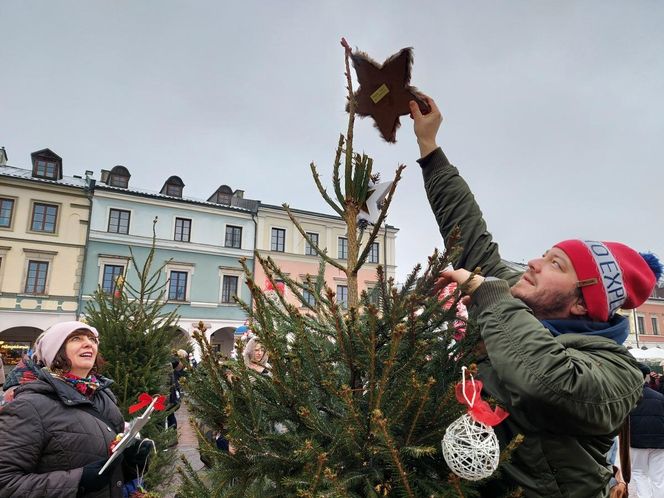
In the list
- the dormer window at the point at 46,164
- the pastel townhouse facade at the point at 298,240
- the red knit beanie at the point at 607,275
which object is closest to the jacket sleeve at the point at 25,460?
the red knit beanie at the point at 607,275

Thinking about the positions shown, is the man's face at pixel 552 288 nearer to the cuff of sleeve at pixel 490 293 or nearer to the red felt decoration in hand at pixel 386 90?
the cuff of sleeve at pixel 490 293

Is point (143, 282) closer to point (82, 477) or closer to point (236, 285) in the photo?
point (82, 477)

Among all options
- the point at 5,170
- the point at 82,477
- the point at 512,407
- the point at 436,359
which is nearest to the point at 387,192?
the point at 436,359

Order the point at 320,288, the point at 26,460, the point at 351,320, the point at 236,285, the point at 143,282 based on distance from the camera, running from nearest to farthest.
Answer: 1. the point at 351,320
2. the point at 320,288
3. the point at 26,460
4. the point at 143,282
5. the point at 236,285

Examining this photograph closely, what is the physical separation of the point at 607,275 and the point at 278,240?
1049 inches

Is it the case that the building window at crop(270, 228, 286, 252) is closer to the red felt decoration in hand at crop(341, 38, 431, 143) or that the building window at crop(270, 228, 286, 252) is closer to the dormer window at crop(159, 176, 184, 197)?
the dormer window at crop(159, 176, 184, 197)

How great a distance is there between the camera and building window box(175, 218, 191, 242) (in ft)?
83.4

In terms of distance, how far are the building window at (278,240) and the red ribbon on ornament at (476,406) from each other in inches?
1049

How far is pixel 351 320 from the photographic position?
1342mm

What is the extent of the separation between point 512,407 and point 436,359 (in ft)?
0.95

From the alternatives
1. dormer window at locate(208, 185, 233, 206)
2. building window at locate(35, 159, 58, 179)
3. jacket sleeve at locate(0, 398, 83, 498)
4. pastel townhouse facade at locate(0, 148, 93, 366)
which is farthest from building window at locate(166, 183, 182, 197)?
jacket sleeve at locate(0, 398, 83, 498)

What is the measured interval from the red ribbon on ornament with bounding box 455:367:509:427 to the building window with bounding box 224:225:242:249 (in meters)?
26.1

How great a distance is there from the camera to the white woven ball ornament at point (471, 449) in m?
1.15

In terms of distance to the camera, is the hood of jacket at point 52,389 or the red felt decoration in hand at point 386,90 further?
the hood of jacket at point 52,389
